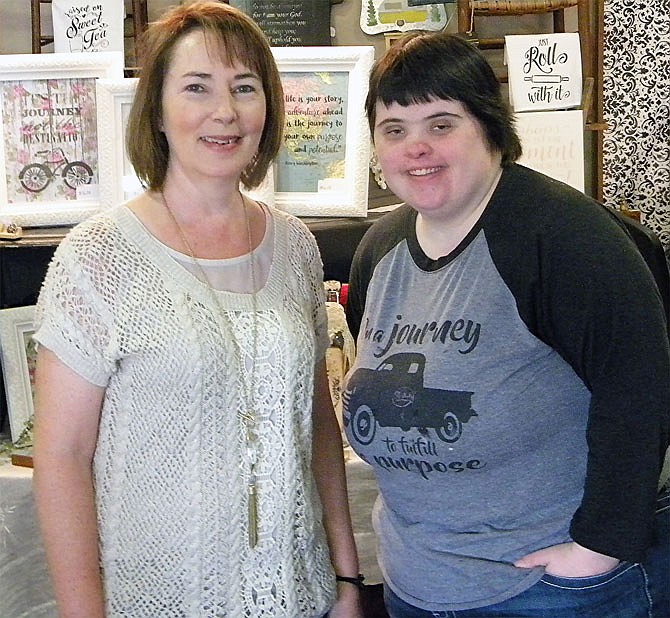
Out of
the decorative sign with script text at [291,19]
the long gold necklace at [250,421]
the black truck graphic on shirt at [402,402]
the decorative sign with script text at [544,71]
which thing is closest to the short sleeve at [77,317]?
the long gold necklace at [250,421]

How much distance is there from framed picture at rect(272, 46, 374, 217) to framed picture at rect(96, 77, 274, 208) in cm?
15

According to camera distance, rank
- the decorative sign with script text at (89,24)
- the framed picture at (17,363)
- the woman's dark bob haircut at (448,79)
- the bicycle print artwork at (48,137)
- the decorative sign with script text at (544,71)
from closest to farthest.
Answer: the woman's dark bob haircut at (448,79) < the framed picture at (17,363) < the bicycle print artwork at (48,137) < the decorative sign with script text at (89,24) < the decorative sign with script text at (544,71)

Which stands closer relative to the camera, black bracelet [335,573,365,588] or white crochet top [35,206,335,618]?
white crochet top [35,206,335,618]

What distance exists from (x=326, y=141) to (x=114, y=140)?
1.48ft

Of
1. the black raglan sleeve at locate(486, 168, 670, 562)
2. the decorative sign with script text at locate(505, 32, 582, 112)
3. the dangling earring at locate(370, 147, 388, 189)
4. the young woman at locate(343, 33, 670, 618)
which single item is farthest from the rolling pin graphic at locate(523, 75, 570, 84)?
the black raglan sleeve at locate(486, 168, 670, 562)

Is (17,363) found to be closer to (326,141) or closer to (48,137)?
(48,137)

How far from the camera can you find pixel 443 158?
1112mm

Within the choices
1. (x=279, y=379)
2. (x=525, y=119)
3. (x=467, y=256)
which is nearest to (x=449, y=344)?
(x=467, y=256)

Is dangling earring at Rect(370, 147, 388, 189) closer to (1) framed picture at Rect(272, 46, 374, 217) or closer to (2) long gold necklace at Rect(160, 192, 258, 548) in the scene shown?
(1) framed picture at Rect(272, 46, 374, 217)

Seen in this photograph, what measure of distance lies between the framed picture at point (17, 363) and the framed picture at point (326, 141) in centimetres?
59

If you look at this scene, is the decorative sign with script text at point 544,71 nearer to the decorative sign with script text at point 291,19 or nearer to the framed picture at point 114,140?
the decorative sign with script text at point 291,19

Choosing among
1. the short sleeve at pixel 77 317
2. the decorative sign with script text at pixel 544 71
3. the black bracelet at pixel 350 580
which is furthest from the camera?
the decorative sign with script text at pixel 544 71

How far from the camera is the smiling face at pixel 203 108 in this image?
1070mm

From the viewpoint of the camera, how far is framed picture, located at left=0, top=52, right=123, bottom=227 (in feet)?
5.70
